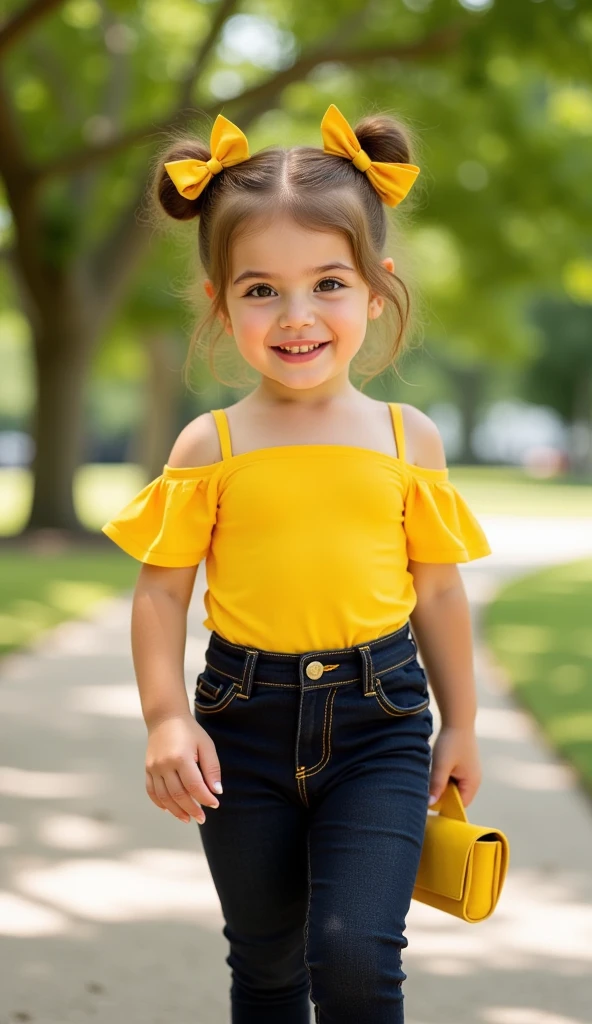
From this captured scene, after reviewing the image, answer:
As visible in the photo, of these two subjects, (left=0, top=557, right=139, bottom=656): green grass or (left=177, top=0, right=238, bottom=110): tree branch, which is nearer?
(left=0, top=557, right=139, bottom=656): green grass

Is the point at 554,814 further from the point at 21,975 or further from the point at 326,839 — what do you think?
the point at 326,839

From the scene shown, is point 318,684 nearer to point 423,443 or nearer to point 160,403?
point 423,443

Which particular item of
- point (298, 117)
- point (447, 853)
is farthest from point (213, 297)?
point (298, 117)

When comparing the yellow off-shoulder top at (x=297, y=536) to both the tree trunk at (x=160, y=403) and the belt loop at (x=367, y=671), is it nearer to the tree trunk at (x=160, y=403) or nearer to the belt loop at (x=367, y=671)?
the belt loop at (x=367, y=671)

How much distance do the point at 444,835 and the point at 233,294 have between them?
1.06 meters

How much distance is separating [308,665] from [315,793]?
0.23 m

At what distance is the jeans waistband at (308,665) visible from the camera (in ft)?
7.53

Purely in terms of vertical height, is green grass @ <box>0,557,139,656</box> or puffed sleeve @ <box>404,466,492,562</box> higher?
puffed sleeve @ <box>404,466,492,562</box>

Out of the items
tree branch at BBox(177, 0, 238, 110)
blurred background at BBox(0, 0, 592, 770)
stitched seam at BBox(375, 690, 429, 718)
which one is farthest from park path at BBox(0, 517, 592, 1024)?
tree branch at BBox(177, 0, 238, 110)

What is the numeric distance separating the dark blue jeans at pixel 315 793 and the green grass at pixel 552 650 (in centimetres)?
282

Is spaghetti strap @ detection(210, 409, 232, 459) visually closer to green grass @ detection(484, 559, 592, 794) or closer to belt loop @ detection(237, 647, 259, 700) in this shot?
belt loop @ detection(237, 647, 259, 700)

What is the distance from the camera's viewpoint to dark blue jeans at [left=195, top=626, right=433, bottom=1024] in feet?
7.13

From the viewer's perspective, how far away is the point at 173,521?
240 cm

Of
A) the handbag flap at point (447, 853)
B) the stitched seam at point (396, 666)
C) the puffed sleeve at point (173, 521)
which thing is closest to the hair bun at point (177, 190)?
the puffed sleeve at point (173, 521)
